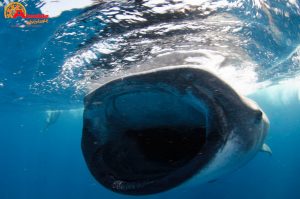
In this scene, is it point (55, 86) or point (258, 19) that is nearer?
point (258, 19)

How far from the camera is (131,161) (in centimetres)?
304

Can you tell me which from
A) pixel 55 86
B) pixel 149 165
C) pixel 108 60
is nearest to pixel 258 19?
pixel 108 60

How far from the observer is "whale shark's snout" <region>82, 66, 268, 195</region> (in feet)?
7.34

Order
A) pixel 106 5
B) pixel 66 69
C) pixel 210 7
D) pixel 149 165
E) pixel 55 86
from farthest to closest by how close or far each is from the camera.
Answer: pixel 55 86 → pixel 66 69 → pixel 210 7 → pixel 106 5 → pixel 149 165

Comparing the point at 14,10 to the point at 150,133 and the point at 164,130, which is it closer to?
the point at 150,133

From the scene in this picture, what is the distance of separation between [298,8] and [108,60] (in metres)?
4.89

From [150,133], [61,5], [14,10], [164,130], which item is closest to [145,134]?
[150,133]

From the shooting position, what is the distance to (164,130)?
12.2 ft

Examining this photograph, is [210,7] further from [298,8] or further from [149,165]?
[149,165]
